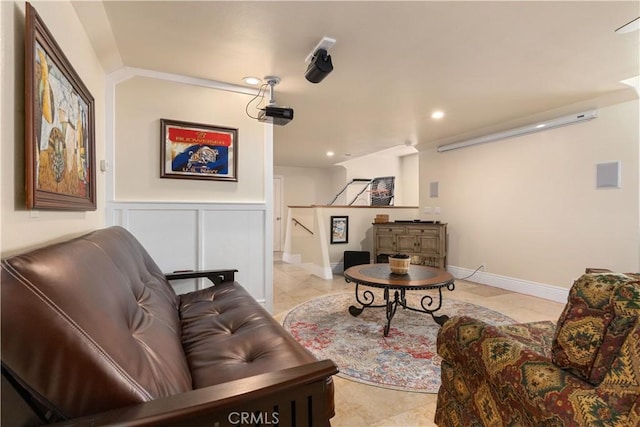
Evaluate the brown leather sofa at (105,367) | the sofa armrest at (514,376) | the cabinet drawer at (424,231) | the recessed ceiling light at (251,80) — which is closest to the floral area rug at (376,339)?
the sofa armrest at (514,376)

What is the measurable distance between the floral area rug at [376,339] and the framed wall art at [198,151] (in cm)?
157

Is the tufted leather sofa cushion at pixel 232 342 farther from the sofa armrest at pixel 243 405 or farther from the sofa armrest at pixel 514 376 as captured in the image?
the sofa armrest at pixel 514 376

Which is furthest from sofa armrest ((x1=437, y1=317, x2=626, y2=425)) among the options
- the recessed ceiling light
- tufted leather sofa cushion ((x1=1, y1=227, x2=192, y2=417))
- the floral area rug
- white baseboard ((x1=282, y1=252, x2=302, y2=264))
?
white baseboard ((x1=282, y1=252, x2=302, y2=264))

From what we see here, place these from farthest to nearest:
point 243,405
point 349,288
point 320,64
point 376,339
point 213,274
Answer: point 349,288, point 376,339, point 213,274, point 320,64, point 243,405

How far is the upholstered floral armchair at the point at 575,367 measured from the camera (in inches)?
29.9

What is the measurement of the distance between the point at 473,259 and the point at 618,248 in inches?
68.0

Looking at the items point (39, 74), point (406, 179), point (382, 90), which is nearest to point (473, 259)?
point (382, 90)

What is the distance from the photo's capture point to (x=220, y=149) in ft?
9.14

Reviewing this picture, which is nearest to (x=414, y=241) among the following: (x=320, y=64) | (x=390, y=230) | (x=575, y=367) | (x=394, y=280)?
(x=390, y=230)

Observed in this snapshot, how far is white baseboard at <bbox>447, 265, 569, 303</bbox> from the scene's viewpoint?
12.2ft

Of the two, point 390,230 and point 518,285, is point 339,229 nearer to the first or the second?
point 390,230

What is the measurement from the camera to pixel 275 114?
2.60 metres

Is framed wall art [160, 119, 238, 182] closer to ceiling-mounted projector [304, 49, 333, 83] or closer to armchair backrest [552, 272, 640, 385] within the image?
ceiling-mounted projector [304, 49, 333, 83]

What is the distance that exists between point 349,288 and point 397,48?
119 inches
